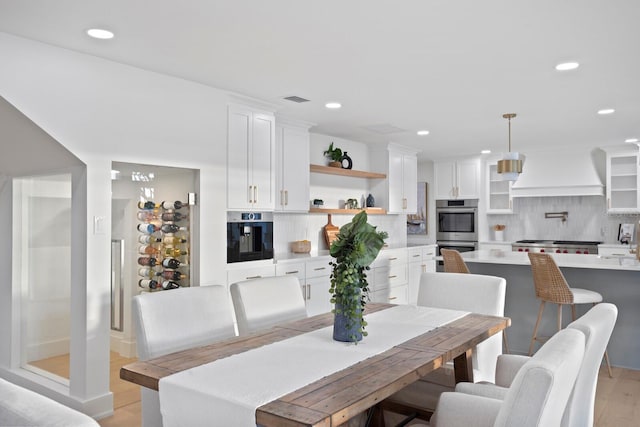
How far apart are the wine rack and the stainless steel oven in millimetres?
5551

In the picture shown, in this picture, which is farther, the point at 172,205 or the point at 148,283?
the point at 172,205

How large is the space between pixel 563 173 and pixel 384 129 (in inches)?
132

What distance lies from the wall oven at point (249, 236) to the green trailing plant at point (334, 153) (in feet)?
5.43

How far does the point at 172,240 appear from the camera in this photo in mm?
3898

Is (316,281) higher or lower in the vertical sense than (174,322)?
lower

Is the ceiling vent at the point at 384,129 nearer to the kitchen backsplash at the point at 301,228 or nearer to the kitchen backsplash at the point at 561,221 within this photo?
the kitchen backsplash at the point at 301,228

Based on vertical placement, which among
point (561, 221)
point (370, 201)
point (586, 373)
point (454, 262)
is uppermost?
point (370, 201)

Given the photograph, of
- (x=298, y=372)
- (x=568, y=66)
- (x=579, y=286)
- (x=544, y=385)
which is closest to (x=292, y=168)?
(x=568, y=66)

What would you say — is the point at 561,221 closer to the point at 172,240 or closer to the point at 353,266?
the point at 172,240

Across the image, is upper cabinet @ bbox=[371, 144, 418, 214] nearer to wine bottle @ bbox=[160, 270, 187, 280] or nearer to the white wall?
the white wall

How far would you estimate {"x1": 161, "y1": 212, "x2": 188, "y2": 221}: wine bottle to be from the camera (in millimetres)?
3842

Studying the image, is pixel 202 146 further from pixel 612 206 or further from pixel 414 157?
pixel 612 206

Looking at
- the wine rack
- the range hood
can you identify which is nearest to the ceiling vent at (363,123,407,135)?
the wine rack

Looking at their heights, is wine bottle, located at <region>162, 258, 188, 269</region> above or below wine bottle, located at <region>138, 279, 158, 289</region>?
above
